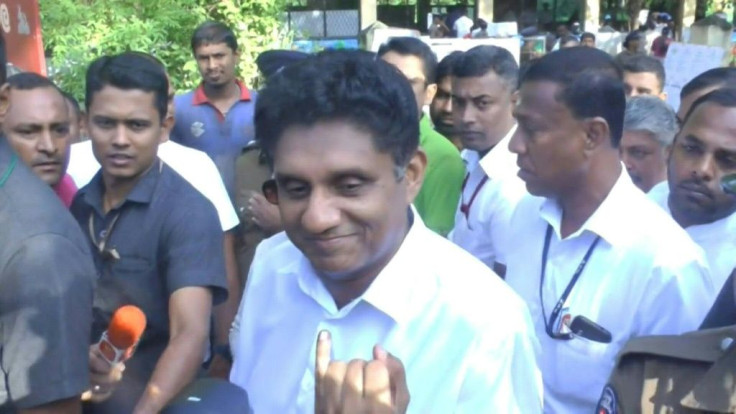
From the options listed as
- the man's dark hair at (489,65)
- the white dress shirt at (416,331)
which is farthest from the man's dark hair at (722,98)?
the white dress shirt at (416,331)

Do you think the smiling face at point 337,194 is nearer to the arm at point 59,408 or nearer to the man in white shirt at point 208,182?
the arm at point 59,408

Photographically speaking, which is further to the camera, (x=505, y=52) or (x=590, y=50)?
(x=505, y=52)

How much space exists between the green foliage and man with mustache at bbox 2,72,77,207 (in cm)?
345

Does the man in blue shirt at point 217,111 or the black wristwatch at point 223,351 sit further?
the man in blue shirt at point 217,111

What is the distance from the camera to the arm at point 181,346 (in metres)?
2.44

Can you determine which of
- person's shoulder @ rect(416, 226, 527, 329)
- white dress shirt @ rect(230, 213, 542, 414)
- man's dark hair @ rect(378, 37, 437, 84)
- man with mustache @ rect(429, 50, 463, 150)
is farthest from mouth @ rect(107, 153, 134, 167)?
man with mustache @ rect(429, 50, 463, 150)

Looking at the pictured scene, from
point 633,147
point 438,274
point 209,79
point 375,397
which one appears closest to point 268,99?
point 438,274

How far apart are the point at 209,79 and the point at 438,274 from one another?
4.23 meters

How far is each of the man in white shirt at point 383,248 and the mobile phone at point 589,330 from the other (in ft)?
2.32

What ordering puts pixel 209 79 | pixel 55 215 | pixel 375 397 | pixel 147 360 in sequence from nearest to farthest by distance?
pixel 375 397
pixel 55 215
pixel 147 360
pixel 209 79

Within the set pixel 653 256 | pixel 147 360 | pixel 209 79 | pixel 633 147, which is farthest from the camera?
pixel 209 79

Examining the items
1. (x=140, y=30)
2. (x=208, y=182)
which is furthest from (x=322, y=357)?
(x=140, y=30)

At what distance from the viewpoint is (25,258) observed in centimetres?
181

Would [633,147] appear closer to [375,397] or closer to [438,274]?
[438,274]
